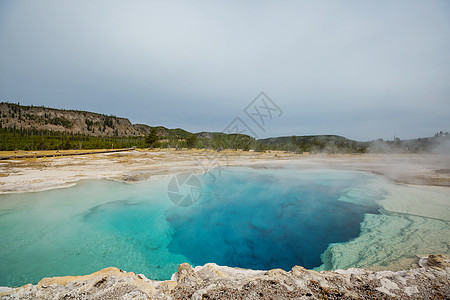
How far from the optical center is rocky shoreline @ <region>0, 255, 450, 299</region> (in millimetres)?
2408

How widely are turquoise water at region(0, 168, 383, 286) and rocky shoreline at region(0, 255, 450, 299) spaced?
2468mm

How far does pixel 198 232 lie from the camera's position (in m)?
7.68

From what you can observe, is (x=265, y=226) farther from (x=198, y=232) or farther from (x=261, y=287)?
(x=261, y=287)

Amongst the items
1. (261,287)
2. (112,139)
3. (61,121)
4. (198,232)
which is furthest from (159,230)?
(61,121)

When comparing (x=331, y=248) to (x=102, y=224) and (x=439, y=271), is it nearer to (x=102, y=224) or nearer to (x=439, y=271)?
(x=439, y=271)

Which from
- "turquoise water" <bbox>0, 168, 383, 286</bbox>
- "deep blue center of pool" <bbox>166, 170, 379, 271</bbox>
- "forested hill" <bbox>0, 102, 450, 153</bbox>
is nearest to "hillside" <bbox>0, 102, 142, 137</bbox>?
"forested hill" <bbox>0, 102, 450, 153</bbox>

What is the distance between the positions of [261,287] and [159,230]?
6.44m

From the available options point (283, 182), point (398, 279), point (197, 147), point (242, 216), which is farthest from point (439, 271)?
point (197, 147)

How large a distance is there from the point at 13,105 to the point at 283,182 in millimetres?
159556

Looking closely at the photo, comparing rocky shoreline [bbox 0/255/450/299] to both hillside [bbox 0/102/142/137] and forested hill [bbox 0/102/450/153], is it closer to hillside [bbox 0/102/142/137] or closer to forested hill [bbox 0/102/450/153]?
forested hill [bbox 0/102/450/153]

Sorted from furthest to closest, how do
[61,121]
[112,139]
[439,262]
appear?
[61,121] → [112,139] → [439,262]

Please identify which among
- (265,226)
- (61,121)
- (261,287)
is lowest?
(265,226)

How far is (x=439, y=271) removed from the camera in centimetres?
297

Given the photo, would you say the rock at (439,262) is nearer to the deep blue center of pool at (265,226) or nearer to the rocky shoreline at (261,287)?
the rocky shoreline at (261,287)
